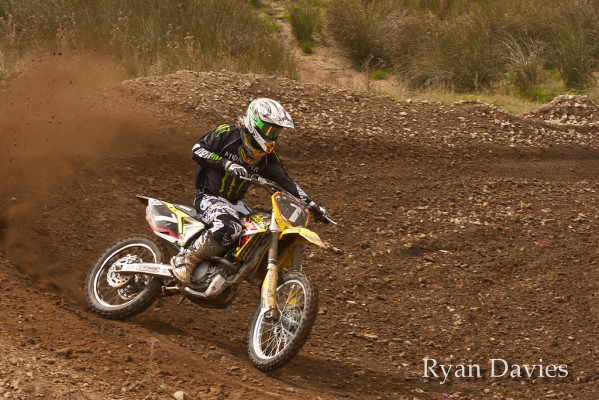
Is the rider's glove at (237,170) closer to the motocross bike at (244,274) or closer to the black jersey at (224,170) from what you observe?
the motocross bike at (244,274)

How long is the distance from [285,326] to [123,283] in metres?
1.47

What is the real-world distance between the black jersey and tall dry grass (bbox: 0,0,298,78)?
5.98 m

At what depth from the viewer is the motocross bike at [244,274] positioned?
6.24 metres

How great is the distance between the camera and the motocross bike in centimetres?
624

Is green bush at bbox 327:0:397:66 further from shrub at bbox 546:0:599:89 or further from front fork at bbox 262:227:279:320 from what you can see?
front fork at bbox 262:227:279:320

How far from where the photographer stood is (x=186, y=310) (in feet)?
24.5

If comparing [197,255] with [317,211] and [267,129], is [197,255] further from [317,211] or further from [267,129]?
[267,129]

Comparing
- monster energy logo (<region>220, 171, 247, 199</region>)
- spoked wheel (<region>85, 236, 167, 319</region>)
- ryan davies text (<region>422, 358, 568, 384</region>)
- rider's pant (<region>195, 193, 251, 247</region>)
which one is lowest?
ryan davies text (<region>422, 358, 568, 384</region>)

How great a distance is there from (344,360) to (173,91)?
5213 millimetres

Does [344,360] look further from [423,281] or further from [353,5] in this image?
[353,5]

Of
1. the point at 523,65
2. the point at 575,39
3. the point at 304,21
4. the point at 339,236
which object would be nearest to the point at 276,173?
the point at 339,236

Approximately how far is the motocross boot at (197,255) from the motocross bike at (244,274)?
6cm

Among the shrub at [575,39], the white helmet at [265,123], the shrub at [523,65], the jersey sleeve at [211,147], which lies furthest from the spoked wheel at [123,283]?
the shrub at [575,39]

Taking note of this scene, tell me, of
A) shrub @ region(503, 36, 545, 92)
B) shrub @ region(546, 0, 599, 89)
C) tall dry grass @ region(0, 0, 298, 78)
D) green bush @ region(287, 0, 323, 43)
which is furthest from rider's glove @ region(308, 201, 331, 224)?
Result: green bush @ region(287, 0, 323, 43)
